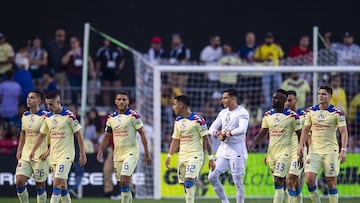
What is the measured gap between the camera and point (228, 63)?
28.8 meters

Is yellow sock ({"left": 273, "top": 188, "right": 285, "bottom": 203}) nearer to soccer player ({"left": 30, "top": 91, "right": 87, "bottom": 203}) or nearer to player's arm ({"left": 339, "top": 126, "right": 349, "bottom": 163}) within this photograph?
player's arm ({"left": 339, "top": 126, "right": 349, "bottom": 163})

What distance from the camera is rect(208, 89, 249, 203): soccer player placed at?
811 inches

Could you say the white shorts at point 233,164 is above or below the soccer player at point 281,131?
below

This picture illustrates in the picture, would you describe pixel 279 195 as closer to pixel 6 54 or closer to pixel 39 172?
pixel 39 172

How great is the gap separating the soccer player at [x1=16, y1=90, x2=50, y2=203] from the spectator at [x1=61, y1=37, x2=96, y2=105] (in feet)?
27.3

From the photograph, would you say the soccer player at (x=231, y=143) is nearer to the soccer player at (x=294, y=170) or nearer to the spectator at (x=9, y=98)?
the soccer player at (x=294, y=170)

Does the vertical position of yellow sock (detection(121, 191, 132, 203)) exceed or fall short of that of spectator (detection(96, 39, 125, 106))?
it falls short

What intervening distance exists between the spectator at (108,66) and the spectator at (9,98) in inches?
99.0

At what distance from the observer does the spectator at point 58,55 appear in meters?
28.9

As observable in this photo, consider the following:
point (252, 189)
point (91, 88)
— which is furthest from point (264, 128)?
point (91, 88)

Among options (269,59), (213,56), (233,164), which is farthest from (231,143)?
(213,56)

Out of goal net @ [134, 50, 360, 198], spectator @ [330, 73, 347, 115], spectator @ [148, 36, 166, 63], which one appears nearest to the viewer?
goal net @ [134, 50, 360, 198]

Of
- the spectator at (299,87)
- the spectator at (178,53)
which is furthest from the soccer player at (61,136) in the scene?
the spectator at (178,53)

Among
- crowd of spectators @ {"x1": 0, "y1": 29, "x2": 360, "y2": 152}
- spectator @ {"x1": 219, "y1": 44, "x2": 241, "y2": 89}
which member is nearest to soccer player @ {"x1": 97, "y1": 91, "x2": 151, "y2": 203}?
crowd of spectators @ {"x1": 0, "y1": 29, "x2": 360, "y2": 152}
